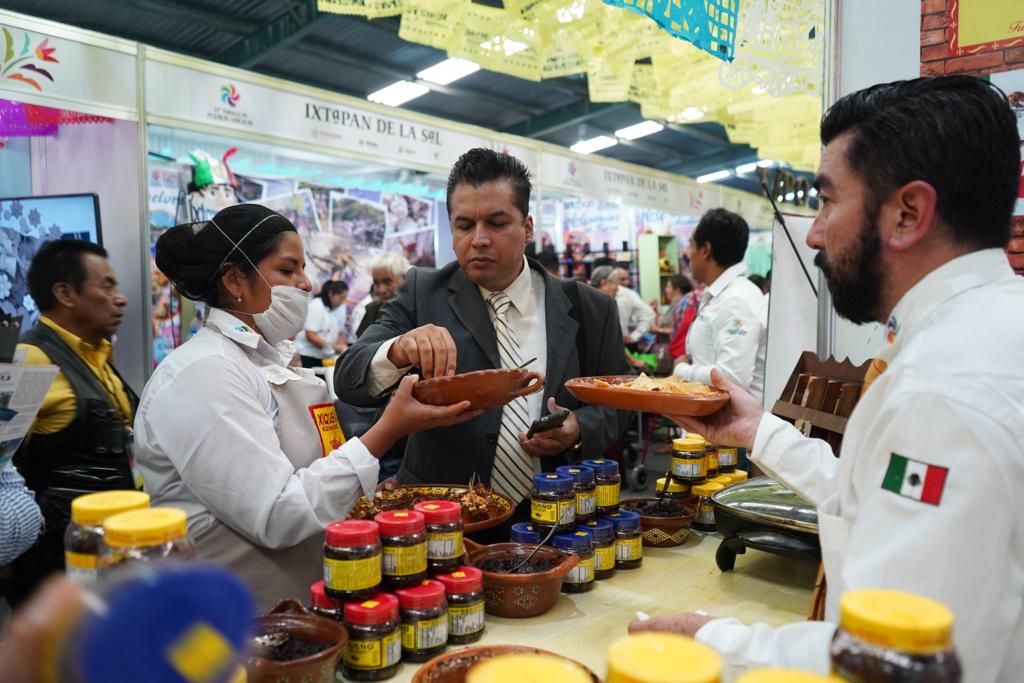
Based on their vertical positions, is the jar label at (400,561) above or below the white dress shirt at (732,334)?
below

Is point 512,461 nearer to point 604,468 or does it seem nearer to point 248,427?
point 604,468

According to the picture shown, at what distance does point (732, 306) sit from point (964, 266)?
298 cm

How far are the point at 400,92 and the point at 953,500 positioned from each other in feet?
42.2

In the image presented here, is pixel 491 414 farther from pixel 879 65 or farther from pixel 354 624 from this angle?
pixel 879 65

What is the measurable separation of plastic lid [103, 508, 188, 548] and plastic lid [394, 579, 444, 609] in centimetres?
66

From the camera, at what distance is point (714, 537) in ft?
7.50

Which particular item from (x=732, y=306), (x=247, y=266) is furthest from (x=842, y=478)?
(x=732, y=306)

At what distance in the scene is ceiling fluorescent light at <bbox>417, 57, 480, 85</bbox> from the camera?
38.2 ft

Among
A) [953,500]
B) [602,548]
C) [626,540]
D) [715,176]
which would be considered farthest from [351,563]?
[715,176]

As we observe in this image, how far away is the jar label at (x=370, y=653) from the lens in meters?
1.30


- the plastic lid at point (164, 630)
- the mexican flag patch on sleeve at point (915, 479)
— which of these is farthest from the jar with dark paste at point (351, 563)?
the mexican flag patch on sleeve at point (915, 479)

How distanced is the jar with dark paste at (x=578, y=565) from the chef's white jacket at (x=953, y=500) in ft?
2.28

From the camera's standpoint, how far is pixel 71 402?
2828 mm

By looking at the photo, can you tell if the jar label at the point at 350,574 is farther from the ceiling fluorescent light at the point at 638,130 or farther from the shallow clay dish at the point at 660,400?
the ceiling fluorescent light at the point at 638,130
